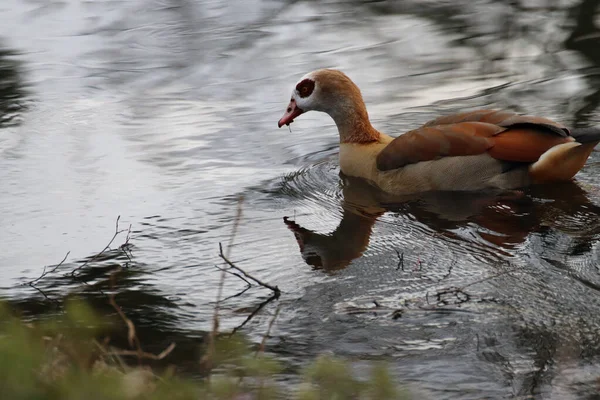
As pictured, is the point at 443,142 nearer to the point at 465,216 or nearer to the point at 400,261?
the point at 465,216

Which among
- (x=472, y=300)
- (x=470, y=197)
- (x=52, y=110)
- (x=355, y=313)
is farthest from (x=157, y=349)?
(x=52, y=110)

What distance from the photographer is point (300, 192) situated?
7.98m

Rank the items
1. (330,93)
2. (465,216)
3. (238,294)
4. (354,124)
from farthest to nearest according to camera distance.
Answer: (330,93) < (354,124) < (465,216) < (238,294)

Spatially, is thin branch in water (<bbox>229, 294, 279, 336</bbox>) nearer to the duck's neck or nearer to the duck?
the duck

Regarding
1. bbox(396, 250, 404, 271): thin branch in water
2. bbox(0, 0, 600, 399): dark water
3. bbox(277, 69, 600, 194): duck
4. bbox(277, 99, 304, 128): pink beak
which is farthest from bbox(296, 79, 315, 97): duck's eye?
bbox(396, 250, 404, 271): thin branch in water

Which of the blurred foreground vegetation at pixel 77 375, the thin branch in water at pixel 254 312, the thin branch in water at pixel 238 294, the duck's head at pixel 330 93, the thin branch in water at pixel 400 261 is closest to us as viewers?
the blurred foreground vegetation at pixel 77 375

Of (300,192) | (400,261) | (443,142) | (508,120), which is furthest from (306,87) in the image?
(400,261)

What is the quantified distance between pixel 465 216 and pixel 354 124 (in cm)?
157

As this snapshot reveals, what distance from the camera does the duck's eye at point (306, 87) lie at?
8547 mm

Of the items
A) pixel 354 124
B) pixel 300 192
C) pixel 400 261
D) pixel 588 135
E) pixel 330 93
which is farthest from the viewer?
pixel 330 93

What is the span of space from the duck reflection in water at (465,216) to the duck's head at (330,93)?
0.73 m

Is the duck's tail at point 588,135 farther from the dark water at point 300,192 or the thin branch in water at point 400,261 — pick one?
the thin branch in water at point 400,261

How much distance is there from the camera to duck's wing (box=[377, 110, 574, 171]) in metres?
7.62

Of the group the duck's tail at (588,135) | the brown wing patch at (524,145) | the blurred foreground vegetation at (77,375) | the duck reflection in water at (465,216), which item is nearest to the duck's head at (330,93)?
the duck reflection in water at (465,216)
